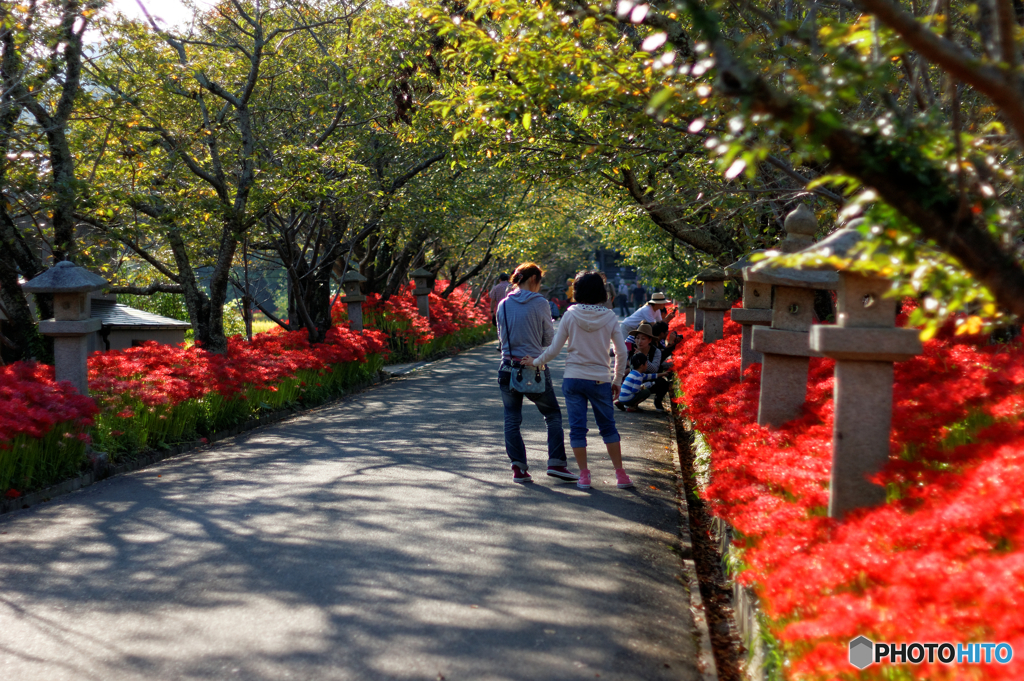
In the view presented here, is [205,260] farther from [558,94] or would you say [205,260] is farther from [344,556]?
[344,556]

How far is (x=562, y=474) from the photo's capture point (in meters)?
7.64

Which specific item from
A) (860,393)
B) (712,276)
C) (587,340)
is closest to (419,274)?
Result: (712,276)

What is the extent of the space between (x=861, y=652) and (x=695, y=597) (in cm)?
201

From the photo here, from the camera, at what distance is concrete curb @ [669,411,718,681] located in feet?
13.3

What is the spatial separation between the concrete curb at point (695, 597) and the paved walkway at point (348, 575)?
0.07 meters

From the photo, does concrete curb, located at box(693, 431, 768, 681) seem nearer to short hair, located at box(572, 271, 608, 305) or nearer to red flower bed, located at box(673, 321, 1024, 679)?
red flower bed, located at box(673, 321, 1024, 679)

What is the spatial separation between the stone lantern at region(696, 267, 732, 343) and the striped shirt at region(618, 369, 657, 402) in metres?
2.58

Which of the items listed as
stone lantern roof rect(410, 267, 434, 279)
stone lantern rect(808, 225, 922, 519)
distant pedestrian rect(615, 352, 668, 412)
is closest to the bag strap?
stone lantern rect(808, 225, 922, 519)

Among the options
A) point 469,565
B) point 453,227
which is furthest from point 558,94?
point 453,227

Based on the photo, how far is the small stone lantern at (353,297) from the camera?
58.4 feet

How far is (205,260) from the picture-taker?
16.3 meters

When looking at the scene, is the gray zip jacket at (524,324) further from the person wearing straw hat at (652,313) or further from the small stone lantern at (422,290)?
the small stone lantern at (422,290)

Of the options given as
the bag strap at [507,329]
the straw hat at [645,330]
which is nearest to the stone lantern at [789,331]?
the bag strap at [507,329]

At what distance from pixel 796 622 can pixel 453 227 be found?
61.6ft
